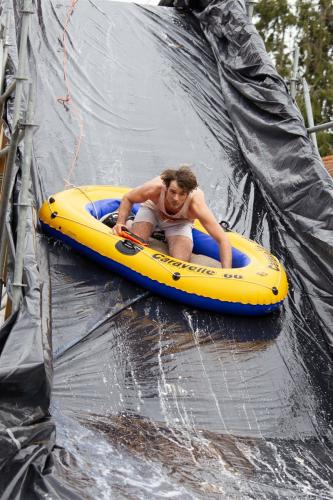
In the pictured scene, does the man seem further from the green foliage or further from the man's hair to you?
the green foliage

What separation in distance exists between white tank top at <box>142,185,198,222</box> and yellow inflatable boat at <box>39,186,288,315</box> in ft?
0.75

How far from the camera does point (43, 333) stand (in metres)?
4.18

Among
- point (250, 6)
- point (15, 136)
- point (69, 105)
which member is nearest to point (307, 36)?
point (250, 6)

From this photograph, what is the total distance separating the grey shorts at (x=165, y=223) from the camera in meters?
5.56

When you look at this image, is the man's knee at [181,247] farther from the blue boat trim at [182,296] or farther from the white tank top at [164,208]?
the blue boat trim at [182,296]

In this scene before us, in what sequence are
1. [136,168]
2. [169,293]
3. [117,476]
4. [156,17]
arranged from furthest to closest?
[156,17] → [136,168] → [169,293] → [117,476]

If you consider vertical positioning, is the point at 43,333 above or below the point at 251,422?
above

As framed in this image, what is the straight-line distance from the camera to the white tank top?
5.41 metres

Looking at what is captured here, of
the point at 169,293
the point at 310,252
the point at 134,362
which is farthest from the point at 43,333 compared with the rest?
the point at 310,252

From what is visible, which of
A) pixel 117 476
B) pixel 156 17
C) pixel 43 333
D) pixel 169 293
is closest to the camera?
pixel 117 476

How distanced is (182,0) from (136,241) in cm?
416

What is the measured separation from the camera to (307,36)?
19719mm

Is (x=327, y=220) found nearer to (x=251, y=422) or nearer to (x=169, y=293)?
(x=169, y=293)

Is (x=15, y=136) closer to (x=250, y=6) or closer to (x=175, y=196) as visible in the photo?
(x=175, y=196)
